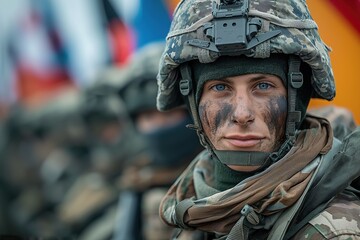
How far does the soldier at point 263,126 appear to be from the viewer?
1.97 m

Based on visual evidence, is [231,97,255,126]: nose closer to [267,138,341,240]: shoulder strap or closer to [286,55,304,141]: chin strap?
[286,55,304,141]: chin strap

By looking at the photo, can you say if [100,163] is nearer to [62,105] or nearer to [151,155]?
[62,105]

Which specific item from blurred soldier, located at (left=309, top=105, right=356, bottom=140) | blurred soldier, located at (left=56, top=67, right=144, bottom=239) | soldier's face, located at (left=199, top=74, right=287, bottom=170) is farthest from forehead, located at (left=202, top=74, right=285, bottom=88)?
blurred soldier, located at (left=56, top=67, right=144, bottom=239)

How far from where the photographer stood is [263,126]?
2.05m

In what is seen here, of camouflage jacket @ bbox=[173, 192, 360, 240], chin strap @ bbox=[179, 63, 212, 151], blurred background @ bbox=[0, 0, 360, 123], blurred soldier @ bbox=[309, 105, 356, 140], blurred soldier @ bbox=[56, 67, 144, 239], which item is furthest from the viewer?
blurred soldier @ bbox=[56, 67, 144, 239]

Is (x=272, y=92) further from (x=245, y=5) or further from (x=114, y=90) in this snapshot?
(x=114, y=90)

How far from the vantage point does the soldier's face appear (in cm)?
204

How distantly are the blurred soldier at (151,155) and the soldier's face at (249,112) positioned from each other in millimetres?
2224

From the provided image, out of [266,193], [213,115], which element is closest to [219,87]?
[213,115]

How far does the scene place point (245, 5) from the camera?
6.72 ft

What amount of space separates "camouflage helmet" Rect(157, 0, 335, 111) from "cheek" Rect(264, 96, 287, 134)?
13 cm

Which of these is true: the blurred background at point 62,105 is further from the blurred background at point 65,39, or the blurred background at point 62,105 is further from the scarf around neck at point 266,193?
the scarf around neck at point 266,193

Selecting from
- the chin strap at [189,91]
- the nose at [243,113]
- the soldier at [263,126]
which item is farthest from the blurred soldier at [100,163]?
the nose at [243,113]

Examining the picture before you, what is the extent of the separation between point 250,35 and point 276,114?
236 millimetres
